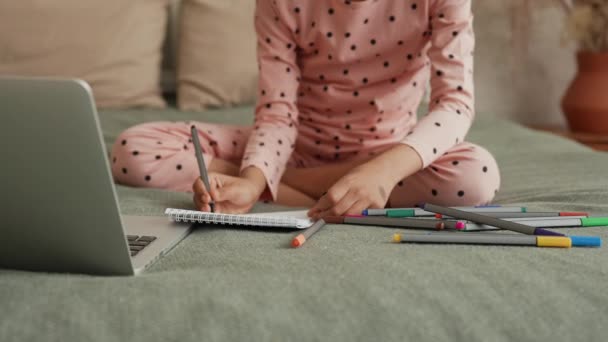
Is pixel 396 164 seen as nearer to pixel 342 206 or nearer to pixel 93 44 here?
pixel 342 206

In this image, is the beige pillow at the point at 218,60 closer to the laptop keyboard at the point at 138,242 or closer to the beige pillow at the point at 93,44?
the beige pillow at the point at 93,44

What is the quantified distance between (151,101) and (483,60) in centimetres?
109

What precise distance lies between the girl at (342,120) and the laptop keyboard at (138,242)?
18cm

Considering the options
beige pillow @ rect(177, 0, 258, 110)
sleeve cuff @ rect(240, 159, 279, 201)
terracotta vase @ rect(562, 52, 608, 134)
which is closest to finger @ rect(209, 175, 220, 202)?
sleeve cuff @ rect(240, 159, 279, 201)

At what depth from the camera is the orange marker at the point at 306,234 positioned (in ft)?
2.71

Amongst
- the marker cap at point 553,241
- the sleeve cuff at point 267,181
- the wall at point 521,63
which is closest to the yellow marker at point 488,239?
the marker cap at point 553,241

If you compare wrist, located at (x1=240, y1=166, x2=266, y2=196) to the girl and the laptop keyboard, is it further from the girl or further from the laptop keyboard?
the laptop keyboard

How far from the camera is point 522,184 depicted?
1.28 metres

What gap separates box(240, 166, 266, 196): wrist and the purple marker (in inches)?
11.1

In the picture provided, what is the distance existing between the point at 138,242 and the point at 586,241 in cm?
49

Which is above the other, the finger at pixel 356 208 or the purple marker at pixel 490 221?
the purple marker at pixel 490 221

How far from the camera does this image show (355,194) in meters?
0.97

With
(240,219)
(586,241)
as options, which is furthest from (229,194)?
(586,241)

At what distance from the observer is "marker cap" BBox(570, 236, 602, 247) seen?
0.82 m
